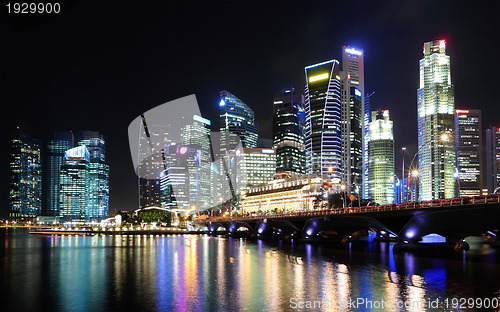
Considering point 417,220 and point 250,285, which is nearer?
point 250,285

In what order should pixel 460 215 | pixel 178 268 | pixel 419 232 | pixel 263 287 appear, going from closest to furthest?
1. pixel 263 287
2. pixel 178 268
3. pixel 460 215
4. pixel 419 232

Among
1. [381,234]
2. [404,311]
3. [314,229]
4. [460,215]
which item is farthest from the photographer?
[381,234]

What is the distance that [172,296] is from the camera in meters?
34.2

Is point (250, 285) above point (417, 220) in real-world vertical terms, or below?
below

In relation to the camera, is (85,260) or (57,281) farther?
(85,260)

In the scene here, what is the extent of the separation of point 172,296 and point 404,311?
16.5 metres

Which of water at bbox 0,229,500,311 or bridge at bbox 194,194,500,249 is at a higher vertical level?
bridge at bbox 194,194,500,249

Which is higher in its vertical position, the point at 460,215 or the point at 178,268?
the point at 460,215

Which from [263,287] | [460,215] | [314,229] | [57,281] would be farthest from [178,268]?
[314,229]

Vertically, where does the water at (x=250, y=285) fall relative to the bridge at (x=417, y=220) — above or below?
below

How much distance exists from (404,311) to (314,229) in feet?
246

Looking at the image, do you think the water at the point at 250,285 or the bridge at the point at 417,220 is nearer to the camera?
the water at the point at 250,285

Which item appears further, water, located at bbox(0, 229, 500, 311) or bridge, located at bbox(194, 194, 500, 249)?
bridge, located at bbox(194, 194, 500, 249)

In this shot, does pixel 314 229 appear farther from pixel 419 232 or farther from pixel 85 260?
pixel 85 260
